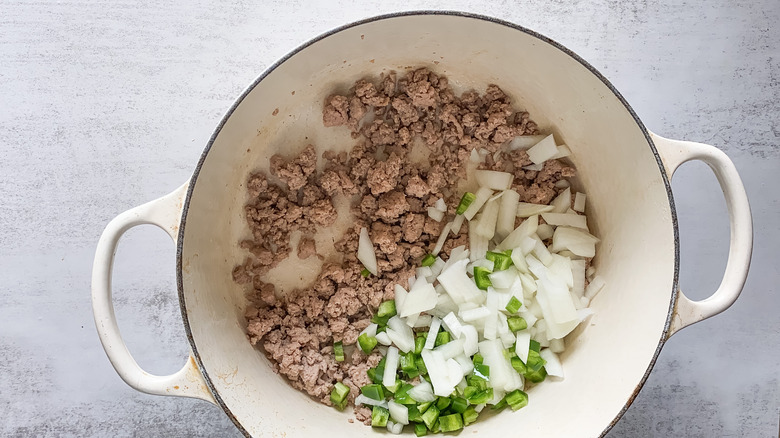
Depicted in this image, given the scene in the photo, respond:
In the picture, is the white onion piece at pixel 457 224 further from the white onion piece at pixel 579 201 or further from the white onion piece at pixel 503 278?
the white onion piece at pixel 579 201

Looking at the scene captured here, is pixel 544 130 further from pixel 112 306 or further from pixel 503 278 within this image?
pixel 112 306

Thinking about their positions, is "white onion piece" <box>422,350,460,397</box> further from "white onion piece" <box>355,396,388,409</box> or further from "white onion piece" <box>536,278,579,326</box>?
"white onion piece" <box>536,278,579,326</box>

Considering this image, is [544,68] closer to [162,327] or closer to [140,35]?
[140,35]

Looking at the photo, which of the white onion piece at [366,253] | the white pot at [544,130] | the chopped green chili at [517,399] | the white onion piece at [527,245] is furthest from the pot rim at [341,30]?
the white onion piece at [366,253]

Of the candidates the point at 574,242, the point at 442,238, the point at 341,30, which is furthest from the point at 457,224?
Answer: the point at 341,30

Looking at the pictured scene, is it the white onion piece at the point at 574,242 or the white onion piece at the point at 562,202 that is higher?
the white onion piece at the point at 562,202

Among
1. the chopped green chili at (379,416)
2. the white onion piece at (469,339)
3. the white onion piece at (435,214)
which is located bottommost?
the chopped green chili at (379,416)

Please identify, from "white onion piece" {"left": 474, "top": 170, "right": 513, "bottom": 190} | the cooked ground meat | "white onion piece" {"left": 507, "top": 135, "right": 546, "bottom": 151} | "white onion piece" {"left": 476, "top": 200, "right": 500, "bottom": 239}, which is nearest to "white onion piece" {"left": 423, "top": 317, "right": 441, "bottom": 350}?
the cooked ground meat
